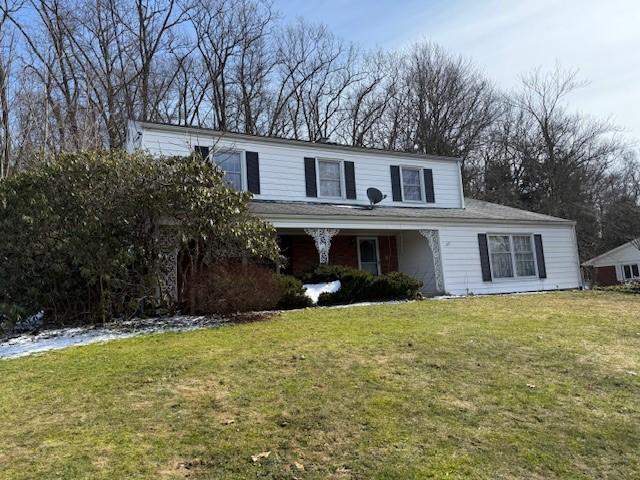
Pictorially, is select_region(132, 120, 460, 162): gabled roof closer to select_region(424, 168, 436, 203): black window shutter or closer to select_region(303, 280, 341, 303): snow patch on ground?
select_region(424, 168, 436, 203): black window shutter

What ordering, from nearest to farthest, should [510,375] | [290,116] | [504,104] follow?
[510,375], [290,116], [504,104]

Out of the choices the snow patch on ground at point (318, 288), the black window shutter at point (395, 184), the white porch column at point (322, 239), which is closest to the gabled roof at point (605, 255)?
the black window shutter at point (395, 184)

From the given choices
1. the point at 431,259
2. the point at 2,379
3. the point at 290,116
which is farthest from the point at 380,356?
the point at 290,116

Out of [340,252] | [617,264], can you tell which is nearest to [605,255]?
[617,264]

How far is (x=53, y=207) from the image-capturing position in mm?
9398

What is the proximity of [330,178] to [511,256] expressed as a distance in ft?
21.0

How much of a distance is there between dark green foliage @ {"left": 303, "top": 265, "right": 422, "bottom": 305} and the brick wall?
7.36 feet

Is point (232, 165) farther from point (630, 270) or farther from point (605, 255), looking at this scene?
point (630, 270)

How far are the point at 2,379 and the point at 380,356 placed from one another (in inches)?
169

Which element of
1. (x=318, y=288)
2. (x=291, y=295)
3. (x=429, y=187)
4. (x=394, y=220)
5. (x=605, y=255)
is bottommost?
(x=291, y=295)

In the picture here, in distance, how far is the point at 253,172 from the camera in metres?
15.2

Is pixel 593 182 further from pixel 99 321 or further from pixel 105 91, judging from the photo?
pixel 99 321

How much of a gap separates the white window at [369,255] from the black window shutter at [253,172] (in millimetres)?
4294

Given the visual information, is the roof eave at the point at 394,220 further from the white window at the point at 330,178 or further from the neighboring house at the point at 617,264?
the neighboring house at the point at 617,264
